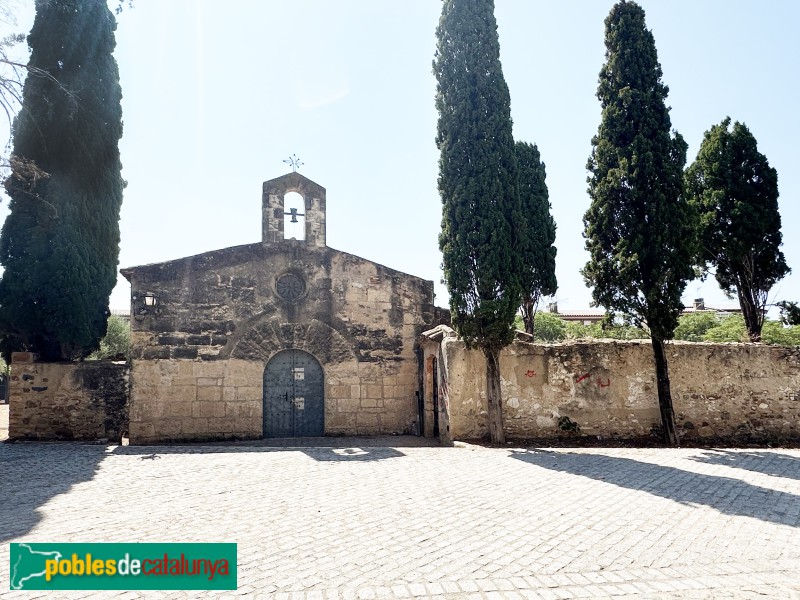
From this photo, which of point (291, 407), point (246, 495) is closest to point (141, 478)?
point (246, 495)

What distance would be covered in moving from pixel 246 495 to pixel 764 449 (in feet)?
35.5

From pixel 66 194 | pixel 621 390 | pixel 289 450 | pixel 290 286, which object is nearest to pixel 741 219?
pixel 621 390

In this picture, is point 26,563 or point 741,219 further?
point 741,219

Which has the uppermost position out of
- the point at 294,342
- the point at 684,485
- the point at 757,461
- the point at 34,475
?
the point at 294,342

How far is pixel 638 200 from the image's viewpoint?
1130cm

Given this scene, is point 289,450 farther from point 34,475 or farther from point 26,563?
point 26,563

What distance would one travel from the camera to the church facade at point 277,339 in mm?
12211

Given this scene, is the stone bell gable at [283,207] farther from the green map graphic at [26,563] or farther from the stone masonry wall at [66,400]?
the green map graphic at [26,563]

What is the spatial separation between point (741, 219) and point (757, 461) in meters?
11.0

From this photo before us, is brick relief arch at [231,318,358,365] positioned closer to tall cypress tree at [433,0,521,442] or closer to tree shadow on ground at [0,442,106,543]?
tall cypress tree at [433,0,521,442]

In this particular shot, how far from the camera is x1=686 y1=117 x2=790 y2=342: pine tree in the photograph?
54.7ft

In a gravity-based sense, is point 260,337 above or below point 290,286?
below

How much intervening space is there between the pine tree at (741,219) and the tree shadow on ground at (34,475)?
18803 mm

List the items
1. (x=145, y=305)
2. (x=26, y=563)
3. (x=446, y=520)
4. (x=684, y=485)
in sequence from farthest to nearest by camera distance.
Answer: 1. (x=145, y=305)
2. (x=684, y=485)
3. (x=446, y=520)
4. (x=26, y=563)
